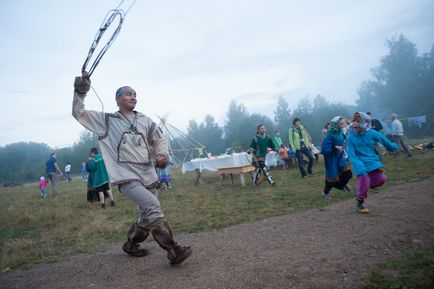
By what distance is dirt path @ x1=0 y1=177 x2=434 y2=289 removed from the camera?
3119 mm

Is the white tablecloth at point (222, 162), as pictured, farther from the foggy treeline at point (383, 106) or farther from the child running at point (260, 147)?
the foggy treeline at point (383, 106)

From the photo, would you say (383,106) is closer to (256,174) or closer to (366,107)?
(366,107)

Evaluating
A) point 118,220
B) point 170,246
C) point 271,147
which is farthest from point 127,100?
point 271,147

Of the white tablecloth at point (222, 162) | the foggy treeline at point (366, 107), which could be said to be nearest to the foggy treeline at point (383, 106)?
the foggy treeline at point (366, 107)

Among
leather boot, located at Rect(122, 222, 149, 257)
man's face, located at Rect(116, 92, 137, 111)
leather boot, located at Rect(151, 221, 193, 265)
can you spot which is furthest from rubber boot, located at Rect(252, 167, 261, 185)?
leather boot, located at Rect(151, 221, 193, 265)

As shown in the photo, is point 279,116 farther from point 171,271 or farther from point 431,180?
point 171,271

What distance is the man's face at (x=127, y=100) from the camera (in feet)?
13.3

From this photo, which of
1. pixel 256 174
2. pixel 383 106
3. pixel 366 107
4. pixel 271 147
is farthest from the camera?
pixel 366 107

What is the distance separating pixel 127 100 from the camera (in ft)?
13.3

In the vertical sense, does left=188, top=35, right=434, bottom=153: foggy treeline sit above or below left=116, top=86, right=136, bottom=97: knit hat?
above

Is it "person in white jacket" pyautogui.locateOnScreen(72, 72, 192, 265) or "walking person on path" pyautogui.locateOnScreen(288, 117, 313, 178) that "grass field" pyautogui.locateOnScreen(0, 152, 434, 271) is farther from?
"person in white jacket" pyautogui.locateOnScreen(72, 72, 192, 265)

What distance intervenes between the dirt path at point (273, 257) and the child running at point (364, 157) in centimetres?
41

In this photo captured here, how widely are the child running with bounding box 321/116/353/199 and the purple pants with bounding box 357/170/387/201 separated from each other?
53.8 inches

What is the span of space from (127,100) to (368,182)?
4123mm
